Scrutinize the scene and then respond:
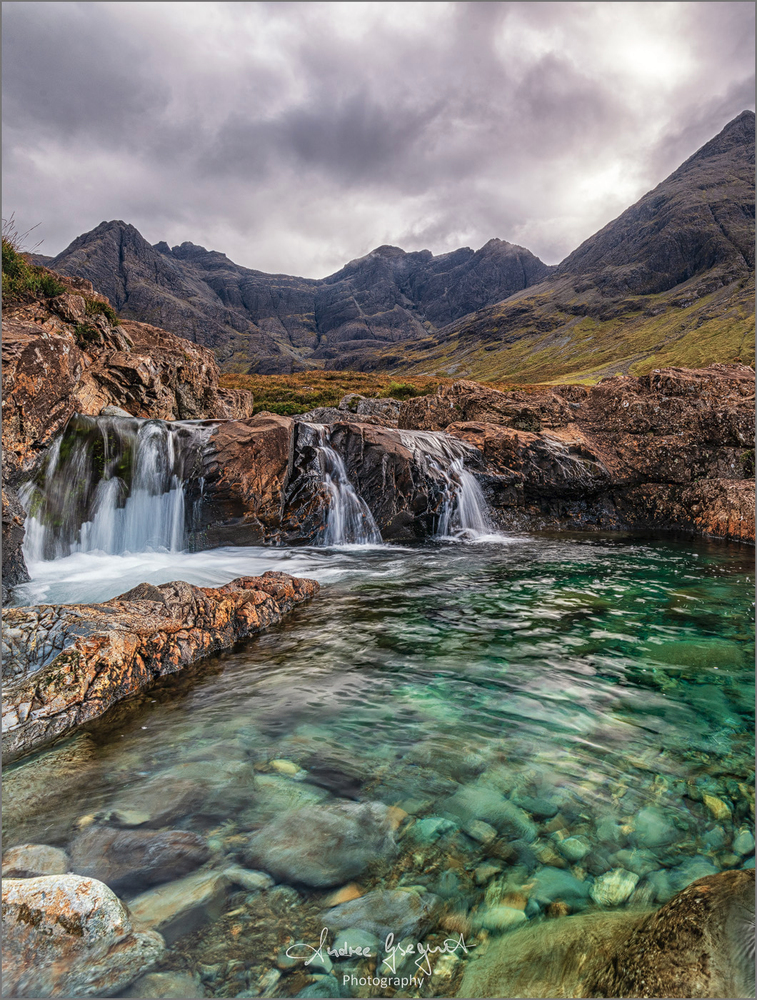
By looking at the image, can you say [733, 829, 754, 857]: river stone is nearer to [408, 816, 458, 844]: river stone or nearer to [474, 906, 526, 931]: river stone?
[474, 906, 526, 931]: river stone

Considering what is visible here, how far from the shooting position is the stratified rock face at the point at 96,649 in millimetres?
4566

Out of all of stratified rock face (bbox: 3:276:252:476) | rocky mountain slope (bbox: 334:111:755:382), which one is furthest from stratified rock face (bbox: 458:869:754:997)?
rocky mountain slope (bbox: 334:111:755:382)

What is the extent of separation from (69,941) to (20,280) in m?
19.7

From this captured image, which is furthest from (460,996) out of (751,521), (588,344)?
(588,344)

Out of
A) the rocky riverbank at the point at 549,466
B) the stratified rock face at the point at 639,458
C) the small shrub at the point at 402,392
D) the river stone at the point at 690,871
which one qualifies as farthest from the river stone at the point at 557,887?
the small shrub at the point at 402,392

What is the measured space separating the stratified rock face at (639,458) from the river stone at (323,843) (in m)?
15.6

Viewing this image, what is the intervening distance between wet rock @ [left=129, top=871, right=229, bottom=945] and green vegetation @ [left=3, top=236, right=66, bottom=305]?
18.1 meters

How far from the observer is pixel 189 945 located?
8.06 ft

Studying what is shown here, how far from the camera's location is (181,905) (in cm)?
268

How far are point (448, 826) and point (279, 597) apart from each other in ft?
18.9

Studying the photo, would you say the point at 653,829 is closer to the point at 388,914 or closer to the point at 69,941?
the point at 388,914

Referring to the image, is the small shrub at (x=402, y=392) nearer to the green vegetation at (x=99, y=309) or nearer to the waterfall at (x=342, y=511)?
the green vegetation at (x=99, y=309)

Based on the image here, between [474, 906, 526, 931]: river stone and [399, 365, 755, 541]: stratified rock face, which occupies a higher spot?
[399, 365, 755, 541]: stratified rock face

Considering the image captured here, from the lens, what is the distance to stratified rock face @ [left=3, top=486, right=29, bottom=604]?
8508 mm
